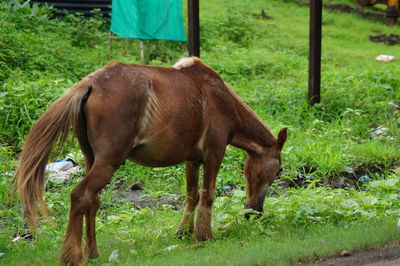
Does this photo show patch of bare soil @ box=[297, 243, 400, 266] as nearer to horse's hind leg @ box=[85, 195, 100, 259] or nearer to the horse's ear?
the horse's ear

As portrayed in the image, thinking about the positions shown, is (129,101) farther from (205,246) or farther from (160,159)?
(205,246)

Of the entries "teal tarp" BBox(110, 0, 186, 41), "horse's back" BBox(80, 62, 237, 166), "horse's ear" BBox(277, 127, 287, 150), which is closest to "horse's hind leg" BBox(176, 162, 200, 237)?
"horse's back" BBox(80, 62, 237, 166)

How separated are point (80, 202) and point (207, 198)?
1.53 meters

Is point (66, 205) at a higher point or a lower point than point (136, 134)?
lower

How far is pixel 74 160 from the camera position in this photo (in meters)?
9.08

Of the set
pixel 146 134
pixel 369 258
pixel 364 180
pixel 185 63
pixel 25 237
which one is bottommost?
pixel 364 180

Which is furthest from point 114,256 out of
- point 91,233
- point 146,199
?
point 146,199

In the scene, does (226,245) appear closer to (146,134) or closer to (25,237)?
(146,134)

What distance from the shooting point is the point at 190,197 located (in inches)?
259

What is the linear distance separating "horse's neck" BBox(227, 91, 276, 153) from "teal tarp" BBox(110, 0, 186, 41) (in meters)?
8.11

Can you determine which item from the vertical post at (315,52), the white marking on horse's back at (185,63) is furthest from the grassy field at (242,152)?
the white marking on horse's back at (185,63)

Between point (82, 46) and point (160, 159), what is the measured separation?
33.3ft

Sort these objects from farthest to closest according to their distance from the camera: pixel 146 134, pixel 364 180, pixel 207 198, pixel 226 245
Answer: pixel 364 180
pixel 207 198
pixel 226 245
pixel 146 134

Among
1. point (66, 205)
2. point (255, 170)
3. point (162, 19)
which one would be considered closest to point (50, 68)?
point (162, 19)
